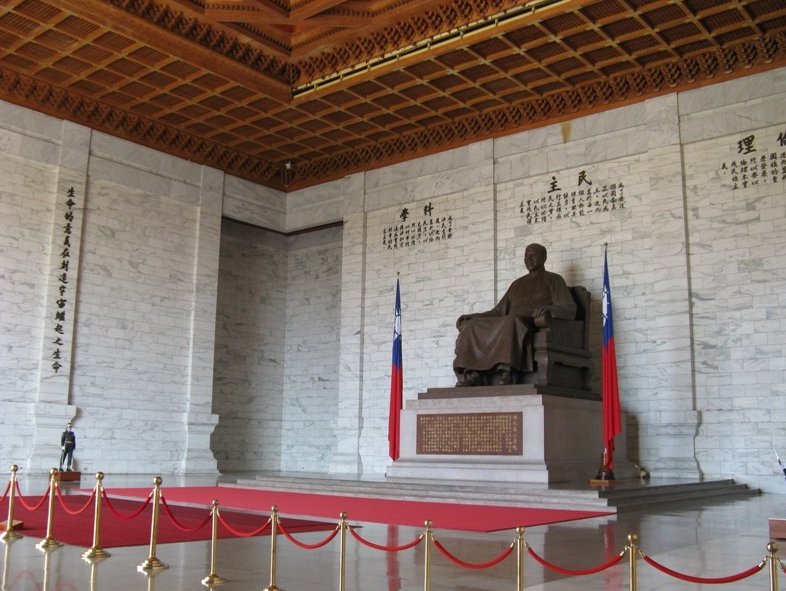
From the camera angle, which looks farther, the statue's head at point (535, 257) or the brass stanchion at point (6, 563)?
the statue's head at point (535, 257)

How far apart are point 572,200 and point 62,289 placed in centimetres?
637

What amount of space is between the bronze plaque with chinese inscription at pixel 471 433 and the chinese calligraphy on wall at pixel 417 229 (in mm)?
3553

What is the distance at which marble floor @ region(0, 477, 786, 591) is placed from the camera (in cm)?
296

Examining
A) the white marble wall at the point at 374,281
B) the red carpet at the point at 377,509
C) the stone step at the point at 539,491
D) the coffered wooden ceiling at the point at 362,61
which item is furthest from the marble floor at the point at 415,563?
the coffered wooden ceiling at the point at 362,61

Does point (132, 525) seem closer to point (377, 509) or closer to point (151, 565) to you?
point (151, 565)

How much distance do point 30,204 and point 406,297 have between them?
16.1 feet

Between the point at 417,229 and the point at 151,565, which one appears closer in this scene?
the point at 151,565

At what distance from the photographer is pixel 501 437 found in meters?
7.47

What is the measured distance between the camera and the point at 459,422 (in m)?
7.82

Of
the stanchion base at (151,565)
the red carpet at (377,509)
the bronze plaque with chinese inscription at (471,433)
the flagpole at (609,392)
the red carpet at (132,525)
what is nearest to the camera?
the stanchion base at (151,565)

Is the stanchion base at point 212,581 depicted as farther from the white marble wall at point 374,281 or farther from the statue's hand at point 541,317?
the white marble wall at point 374,281

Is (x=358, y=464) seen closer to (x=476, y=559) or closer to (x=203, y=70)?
(x=203, y=70)

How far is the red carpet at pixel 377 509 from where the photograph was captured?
5129 mm

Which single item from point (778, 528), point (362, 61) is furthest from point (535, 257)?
point (778, 528)
